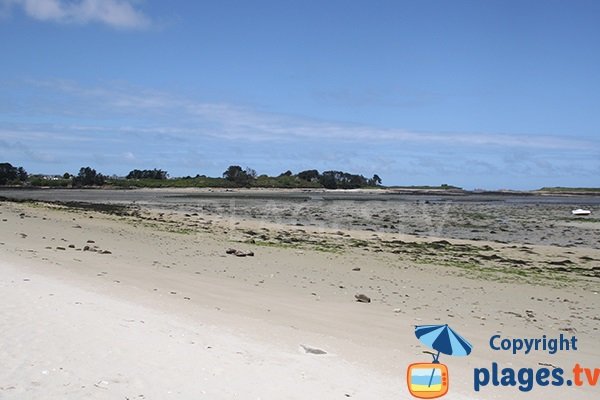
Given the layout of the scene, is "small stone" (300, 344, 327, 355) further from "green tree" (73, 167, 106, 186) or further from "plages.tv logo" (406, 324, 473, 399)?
"green tree" (73, 167, 106, 186)

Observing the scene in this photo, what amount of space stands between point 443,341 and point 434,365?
987 millimetres

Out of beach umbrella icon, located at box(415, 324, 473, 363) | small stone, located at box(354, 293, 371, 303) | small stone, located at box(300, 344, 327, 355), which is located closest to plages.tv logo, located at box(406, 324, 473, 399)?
beach umbrella icon, located at box(415, 324, 473, 363)

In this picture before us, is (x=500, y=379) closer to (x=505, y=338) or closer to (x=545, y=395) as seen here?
(x=545, y=395)

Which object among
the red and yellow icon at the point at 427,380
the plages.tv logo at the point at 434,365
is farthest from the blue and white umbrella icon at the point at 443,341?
the red and yellow icon at the point at 427,380

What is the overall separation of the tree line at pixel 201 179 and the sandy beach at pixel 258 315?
95629mm

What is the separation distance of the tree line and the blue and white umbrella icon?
4163 inches

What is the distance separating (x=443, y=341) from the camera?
290 inches

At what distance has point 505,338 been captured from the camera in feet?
26.2

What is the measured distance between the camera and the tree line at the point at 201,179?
359 feet

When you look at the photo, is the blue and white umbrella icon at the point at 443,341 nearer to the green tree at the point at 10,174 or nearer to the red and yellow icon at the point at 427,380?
the red and yellow icon at the point at 427,380

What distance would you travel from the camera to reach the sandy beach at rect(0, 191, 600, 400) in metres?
5.25

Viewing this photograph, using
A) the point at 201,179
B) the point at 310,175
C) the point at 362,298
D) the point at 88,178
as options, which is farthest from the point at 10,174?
the point at 362,298

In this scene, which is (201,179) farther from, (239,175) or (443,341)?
(443,341)

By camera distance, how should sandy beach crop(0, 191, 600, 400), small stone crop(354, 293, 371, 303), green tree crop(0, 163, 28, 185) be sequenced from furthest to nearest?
green tree crop(0, 163, 28, 185) → small stone crop(354, 293, 371, 303) → sandy beach crop(0, 191, 600, 400)
